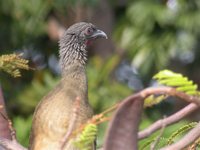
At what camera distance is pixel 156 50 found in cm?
634

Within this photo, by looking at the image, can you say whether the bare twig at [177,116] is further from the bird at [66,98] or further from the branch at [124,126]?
the bird at [66,98]

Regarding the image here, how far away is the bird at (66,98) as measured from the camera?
190 centimetres

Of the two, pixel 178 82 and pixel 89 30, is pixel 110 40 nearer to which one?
pixel 89 30

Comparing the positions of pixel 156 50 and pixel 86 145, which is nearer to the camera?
pixel 86 145

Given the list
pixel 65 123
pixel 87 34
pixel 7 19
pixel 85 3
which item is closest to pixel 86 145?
pixel 65 123

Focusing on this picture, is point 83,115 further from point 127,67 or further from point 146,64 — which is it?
point 127,67

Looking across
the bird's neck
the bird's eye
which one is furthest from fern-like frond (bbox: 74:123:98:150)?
the bird's eye

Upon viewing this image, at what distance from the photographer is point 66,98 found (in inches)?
78.3

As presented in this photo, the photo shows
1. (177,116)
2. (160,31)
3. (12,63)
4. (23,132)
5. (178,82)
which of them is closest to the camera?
(178,82)

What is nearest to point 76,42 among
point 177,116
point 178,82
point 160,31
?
point 177,116

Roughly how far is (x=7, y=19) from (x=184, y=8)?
1.76m

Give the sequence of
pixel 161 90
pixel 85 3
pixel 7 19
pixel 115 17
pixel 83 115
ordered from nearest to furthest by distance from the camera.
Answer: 1. pixel 161 90
2. pixel 83 115
3. pixel 85 3
4. pixel 7 19
5. pixel 115 17

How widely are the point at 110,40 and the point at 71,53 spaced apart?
4.65 metres

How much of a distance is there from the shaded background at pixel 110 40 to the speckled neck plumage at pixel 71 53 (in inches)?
117
